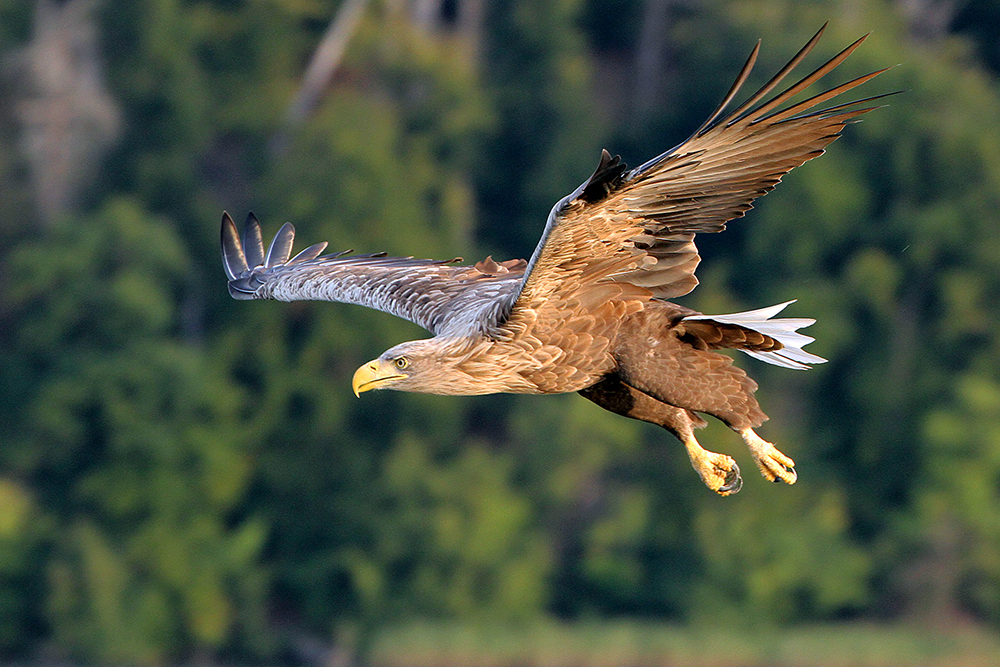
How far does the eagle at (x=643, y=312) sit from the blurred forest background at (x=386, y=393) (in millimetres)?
16136

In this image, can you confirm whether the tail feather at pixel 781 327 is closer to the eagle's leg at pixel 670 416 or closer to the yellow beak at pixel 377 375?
the eagle's leg at pixel 670 416

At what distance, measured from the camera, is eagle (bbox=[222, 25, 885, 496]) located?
249 inches

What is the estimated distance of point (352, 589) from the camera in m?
24.1

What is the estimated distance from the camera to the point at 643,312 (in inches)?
277

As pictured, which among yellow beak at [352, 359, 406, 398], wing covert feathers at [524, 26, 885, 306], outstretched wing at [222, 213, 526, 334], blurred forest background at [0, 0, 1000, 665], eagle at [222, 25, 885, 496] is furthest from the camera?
blurred forest background at [0, 0, 1000, 665]

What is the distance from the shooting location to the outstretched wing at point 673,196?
6176 mm

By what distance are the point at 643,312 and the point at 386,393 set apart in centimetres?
1899

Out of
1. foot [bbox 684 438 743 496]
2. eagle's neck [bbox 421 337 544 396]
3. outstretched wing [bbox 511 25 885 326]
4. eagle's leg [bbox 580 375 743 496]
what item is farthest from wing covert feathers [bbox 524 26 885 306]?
foot [bbox 684 438 743 496]

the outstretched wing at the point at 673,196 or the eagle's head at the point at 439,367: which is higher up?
the outstretched wing at the point at 673,196

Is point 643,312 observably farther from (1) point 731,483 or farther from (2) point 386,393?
(2) point 386,393

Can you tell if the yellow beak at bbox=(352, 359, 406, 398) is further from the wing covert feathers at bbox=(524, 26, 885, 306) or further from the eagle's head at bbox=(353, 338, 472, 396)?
the wing covert feathers at bbox=(524, 26, 885, 306)

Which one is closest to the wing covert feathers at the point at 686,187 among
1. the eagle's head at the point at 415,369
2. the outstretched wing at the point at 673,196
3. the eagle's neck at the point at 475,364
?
the outstretched wing at the point at 673,196

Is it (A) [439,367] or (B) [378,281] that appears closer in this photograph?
(A) [439,367]

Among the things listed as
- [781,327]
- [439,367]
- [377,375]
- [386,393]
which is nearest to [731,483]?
[781,327]
